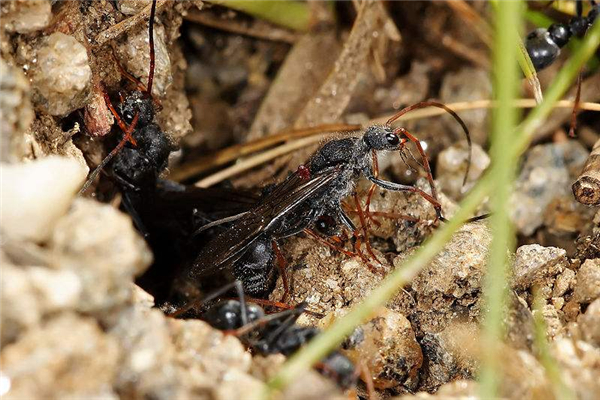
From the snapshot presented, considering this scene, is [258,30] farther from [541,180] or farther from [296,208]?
[541,180]

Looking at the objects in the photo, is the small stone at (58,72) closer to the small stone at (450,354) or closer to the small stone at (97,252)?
the small stone at (97,252)

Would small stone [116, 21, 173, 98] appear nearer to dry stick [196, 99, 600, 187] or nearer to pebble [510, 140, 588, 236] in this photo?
dry stick [196, 99, 600, 187]

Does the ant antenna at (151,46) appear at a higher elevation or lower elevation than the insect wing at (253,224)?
higher

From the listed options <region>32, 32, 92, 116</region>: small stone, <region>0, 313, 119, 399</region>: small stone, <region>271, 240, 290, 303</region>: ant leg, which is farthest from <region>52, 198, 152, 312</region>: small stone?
<region>271, 240, 290, 303</region>: ant leg

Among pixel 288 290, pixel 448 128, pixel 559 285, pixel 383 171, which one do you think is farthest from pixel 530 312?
pixel 448 128

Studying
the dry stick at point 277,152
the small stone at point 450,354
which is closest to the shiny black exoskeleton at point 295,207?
the dry stick at point 277,152

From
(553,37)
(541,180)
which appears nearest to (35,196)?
(541,180)
